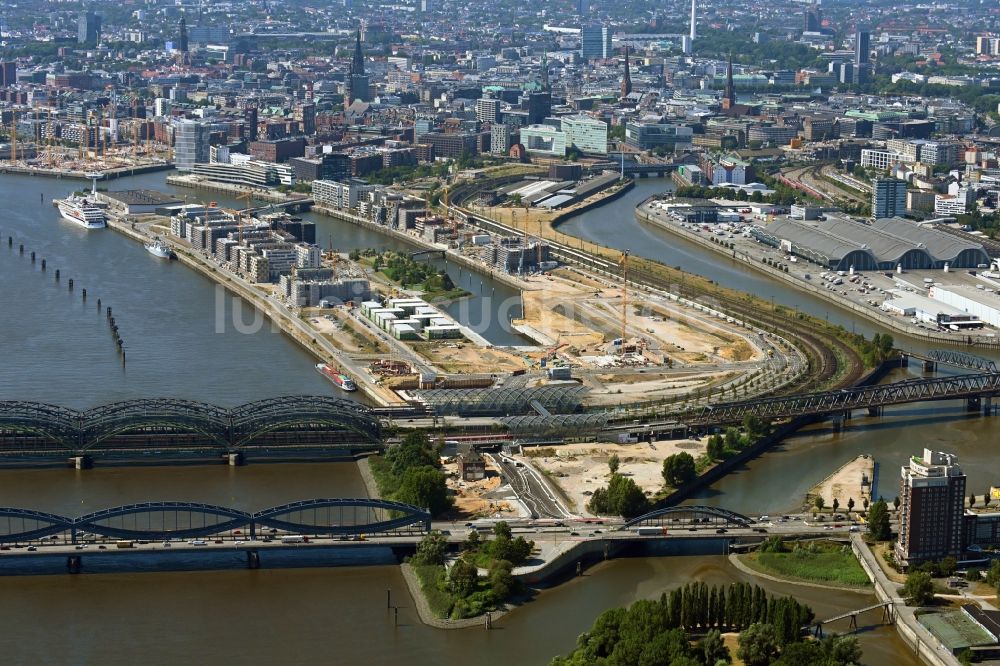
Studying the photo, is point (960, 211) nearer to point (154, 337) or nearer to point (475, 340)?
point (475, 340)

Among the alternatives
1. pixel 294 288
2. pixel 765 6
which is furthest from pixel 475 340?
pixel 765 6

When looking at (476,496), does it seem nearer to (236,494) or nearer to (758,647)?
(236,494)

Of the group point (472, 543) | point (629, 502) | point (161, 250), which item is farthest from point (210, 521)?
point (161, 250)

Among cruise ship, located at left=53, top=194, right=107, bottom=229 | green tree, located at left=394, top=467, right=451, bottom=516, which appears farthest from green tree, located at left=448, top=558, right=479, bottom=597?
cruise ship, located at left=53, top=194, right=107, bottom=229

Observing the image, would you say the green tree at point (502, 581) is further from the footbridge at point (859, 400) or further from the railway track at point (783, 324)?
the railway track at point (783, 324)

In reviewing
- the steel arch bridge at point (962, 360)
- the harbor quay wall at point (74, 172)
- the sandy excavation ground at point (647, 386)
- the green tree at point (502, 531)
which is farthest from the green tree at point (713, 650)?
the harbor quay wall at point (74, 172)

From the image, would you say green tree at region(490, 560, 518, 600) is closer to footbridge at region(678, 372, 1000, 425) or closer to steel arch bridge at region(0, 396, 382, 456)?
steel arch bridge at region(0, 396, 382, 456)
